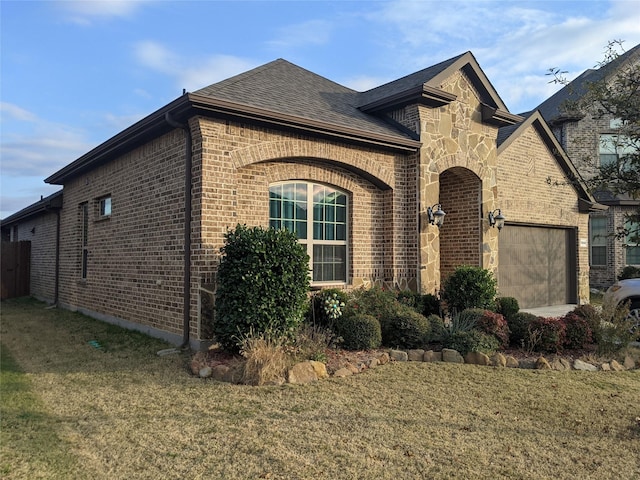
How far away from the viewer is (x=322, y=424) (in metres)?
4.64

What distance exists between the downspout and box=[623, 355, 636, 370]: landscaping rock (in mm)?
6883

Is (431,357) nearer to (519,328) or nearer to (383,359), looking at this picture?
(383,359)

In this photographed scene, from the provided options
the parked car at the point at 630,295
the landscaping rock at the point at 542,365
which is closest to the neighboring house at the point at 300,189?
the parked car at the point at 630,295

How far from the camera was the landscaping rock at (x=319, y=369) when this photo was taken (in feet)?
20.7

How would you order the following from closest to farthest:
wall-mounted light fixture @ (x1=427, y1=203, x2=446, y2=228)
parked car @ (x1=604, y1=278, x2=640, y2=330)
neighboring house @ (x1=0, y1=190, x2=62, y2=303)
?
parked car @ (x1=604, y1=278, x2=640, y2=330)
wall-mounted light fixture @ (x1=427, y1=203, x2=446, y2=228)
neighboring house @ (x1=0, y1=190, x2=62, y2=303)

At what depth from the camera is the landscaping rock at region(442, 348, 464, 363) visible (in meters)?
7.38

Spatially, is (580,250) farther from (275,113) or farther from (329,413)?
(329,413)

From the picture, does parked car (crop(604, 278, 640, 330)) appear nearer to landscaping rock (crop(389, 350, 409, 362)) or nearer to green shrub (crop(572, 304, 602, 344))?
green shrub (crop(572, 304, 602, 344))

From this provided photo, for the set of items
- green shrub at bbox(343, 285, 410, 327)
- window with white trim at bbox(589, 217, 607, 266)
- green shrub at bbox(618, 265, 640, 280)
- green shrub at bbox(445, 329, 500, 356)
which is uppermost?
window with white trim at bbox(589, 217, 607, 266)

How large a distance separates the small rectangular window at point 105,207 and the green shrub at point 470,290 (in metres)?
8.00

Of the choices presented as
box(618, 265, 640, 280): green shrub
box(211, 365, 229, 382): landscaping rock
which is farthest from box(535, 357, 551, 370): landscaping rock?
box(618, 265, 640, 280): green shrub

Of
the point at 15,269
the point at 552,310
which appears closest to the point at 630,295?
the point at 552,310

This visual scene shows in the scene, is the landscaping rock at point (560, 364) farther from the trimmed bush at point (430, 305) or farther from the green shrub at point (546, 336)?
the trimmed bush at point (430, 305)

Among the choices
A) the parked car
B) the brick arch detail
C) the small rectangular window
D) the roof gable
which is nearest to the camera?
the brick arch detail
